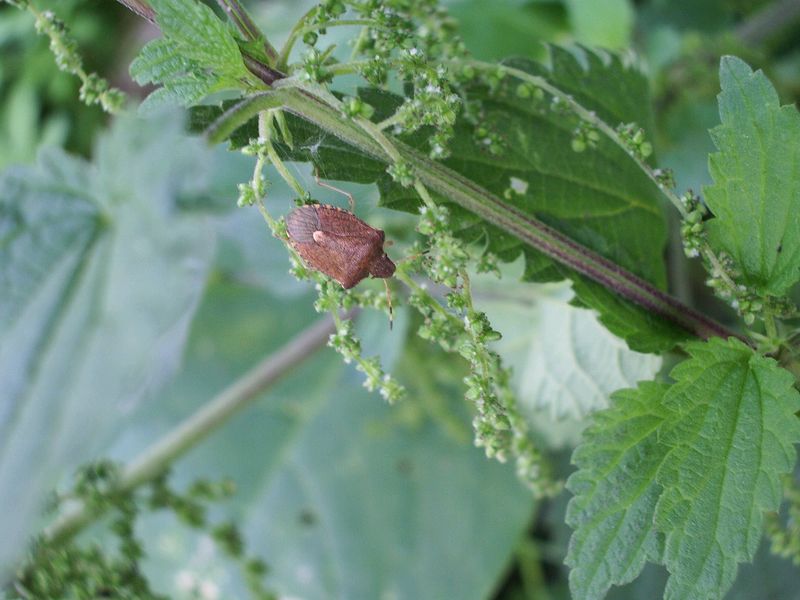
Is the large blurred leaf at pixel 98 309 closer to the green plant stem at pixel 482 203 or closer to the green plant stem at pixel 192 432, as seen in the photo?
the green plant stem at pixel 482 203

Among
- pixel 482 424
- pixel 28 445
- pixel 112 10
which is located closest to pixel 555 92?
pixel 482 424

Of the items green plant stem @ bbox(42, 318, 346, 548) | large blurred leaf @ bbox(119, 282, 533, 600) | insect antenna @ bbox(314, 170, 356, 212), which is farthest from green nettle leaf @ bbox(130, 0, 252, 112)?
large blurred leaf @ bbox(119, 282, 533, 600)

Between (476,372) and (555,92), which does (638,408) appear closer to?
(476,372)

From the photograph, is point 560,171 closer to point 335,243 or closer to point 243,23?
point 335,243

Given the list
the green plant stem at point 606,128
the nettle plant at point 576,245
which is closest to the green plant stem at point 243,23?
the nettle plant at point 576,245

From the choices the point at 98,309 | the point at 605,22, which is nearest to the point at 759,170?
the point at 98,309

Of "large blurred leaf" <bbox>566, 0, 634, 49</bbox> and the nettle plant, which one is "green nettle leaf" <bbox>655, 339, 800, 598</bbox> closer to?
the nettle plant
